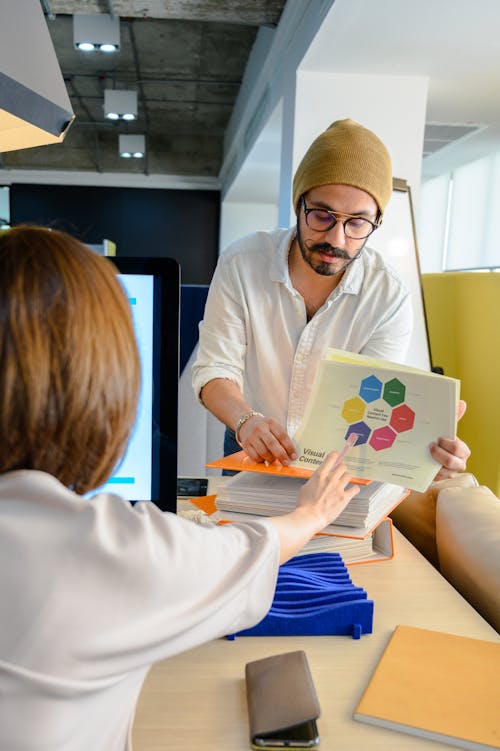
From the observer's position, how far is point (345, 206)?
1524 millimetres

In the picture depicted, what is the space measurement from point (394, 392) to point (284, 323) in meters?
0.76

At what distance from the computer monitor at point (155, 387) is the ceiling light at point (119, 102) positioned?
25.5 ft

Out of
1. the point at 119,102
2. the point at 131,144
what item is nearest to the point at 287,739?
the point at 119,102

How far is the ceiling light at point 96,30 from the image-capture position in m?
5.53

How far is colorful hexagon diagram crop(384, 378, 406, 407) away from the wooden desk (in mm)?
298

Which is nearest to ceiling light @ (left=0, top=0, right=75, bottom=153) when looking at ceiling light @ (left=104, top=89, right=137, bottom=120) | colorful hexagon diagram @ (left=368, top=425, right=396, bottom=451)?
colorful hexagon diagram @ (left=368, top=425, right=396, bottom=451)

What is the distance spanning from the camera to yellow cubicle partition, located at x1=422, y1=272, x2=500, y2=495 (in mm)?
3002

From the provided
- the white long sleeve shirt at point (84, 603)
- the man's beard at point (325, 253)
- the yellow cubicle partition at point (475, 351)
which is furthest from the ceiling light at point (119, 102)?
the white long sleeve shirt at point (84, 603)

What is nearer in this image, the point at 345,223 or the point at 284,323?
the point at 345,223

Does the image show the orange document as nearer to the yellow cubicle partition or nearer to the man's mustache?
the man's mustache

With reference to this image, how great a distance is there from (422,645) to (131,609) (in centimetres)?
46

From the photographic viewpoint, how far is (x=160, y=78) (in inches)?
338

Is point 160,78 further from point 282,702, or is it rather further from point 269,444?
point 282,702

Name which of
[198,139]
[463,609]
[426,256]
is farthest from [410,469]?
[198,139]
